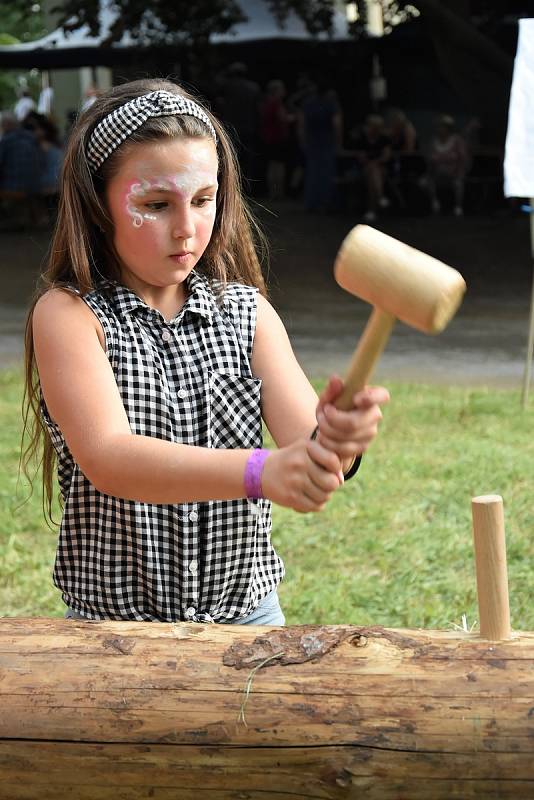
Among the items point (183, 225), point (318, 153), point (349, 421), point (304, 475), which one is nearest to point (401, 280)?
point (349, 421)

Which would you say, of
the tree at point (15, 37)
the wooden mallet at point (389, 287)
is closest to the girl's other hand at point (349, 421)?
the wooden mallet at point (389, 287)

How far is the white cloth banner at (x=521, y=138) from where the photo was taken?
5957 mm

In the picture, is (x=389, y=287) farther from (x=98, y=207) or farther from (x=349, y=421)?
(x=98, y=207)

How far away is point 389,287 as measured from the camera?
1.52m

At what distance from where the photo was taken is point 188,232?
2.07 m

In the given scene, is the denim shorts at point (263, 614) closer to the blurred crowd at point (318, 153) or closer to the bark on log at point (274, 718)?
the bark on log at point (274, 718)

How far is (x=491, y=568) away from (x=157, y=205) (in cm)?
88

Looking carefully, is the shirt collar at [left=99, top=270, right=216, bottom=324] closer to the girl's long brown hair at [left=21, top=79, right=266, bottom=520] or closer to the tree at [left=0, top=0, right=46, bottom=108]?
the girl's long brown hair at [left=21, top=79, right=266, bottom=520]

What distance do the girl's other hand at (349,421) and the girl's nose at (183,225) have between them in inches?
23.3

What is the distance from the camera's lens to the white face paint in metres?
2.08

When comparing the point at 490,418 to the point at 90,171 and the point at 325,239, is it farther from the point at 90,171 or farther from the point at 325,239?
the point at 325,239

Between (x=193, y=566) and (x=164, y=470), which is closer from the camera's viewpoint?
(x=164, y=470)

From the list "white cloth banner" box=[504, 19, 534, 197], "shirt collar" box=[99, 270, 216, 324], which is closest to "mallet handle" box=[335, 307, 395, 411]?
"shirt collar" box=[99, 270, 216, 324]

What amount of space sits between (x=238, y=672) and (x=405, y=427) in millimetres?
4505
